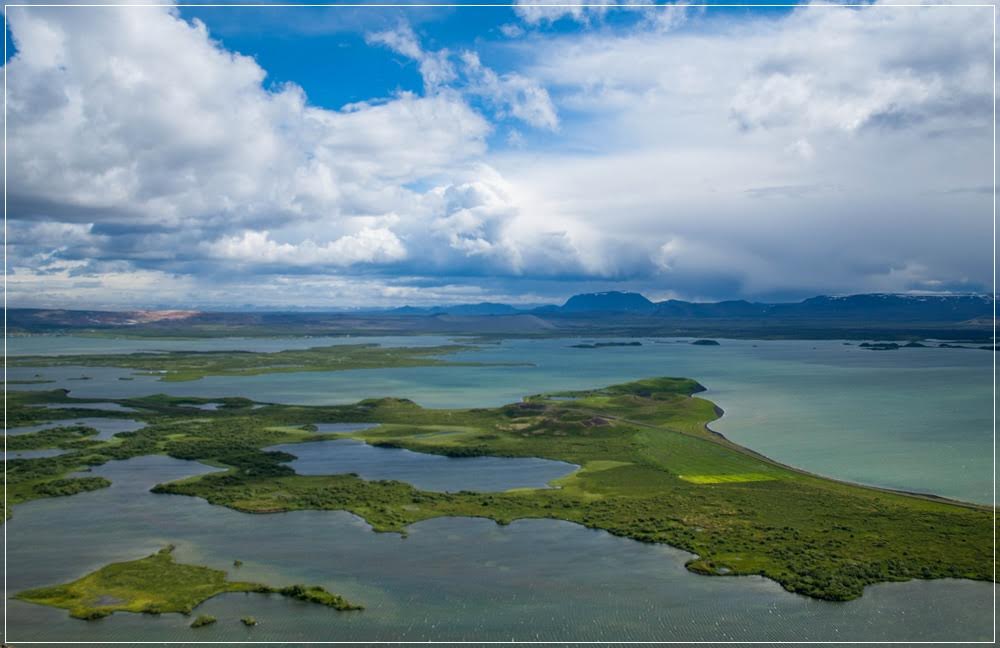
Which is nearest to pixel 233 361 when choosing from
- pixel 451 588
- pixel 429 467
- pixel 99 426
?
pixel 99 426

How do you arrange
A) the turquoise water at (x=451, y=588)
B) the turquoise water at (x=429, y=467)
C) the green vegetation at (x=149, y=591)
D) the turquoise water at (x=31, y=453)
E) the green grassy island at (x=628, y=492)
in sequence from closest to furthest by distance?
the turquoise water at (x=451, y=588) → the green vegetation at (x=149, y=591) → the green grassy island at (x=628, y=492) → the turquoise water at (x=429, y=467) → the turquoise water at (x=31, y=453)

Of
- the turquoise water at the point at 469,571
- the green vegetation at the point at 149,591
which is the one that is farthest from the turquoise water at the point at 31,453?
the green vegetation at the point at 149,591

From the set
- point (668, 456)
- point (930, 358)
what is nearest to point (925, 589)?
point (668, 456)

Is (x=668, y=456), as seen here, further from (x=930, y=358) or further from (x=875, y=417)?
(x=930, y=358)

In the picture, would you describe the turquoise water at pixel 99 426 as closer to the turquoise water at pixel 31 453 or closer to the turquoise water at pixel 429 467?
the turquoise water at pixel 31 453

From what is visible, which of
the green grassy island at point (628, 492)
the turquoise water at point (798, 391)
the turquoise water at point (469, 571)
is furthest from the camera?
the turquoise water at point (798, 391)

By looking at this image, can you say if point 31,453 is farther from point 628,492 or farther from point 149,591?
point 628,492

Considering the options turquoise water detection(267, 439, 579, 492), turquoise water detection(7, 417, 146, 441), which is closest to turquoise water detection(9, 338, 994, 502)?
turquoise water detection(267, 439, 579, 492)
